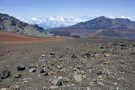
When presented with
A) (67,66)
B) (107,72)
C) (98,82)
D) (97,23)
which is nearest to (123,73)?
(107,72)

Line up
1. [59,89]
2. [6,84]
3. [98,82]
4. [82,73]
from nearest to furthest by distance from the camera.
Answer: [59,89]
[98,82]
[6,84]
[82,73]

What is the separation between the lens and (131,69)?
7859 mm

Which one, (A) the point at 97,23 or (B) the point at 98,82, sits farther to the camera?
(A) the point at 97,23

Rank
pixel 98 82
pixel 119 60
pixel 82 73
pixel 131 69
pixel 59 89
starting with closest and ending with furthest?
pixel 59 89 < pixel 98 82 < pixel 82 73 < pixel 131 69 < pixel 119 60

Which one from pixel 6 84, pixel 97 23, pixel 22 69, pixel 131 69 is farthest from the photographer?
pixel 97 23

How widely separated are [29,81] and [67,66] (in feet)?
8.12

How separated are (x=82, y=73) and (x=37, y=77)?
2.22 meters

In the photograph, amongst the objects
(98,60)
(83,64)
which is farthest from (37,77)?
(98,60)

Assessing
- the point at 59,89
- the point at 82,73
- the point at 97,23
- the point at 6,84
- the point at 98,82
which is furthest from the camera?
the point at 97,23

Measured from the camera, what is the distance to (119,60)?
30.2 feet

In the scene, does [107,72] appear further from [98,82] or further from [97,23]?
[97,23]

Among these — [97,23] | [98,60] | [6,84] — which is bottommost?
[6,84]

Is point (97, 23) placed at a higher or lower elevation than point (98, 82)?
higher

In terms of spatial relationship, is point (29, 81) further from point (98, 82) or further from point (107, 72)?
point (107, 72)
